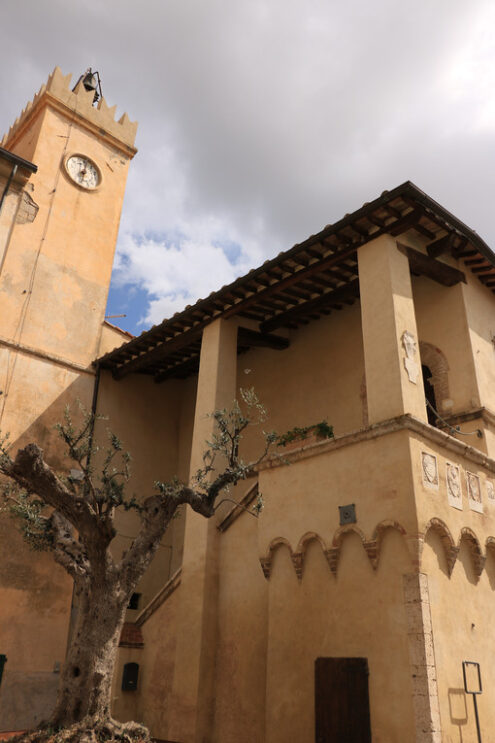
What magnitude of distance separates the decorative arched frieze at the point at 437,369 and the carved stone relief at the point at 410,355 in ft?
4.99

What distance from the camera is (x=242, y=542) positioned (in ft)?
34.4

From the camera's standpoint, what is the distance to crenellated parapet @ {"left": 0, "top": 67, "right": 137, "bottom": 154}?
1666 cm

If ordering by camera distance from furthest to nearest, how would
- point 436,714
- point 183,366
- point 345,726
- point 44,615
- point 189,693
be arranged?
point 183,366
point 44,615
point 189,693
point 345,726
point 436,714

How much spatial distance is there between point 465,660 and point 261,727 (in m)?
3.31

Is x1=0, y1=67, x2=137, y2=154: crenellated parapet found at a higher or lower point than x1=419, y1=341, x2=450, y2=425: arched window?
higher

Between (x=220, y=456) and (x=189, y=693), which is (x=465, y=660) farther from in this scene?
(x=220, y=456)

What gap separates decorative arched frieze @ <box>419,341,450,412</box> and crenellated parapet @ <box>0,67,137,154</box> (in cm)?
1172

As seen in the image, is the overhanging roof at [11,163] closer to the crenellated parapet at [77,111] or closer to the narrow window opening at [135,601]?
the crenellated parapet at [77,111]

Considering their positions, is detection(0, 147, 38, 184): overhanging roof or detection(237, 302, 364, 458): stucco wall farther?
→ detection(0, 147, 38, 184): overhanging roof

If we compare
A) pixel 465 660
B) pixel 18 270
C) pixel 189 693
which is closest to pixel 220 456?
Answer: pixel 189 693

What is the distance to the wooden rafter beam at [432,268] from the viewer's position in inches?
396

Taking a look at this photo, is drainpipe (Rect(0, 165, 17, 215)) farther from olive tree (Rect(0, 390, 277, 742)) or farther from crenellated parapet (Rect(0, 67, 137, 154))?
olive tree (Rect(0, 390, 277, 742))

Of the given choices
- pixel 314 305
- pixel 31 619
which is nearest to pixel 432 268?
pixel 314 305

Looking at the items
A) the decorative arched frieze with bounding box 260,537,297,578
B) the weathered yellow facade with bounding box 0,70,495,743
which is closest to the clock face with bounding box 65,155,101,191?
the weathered yellow facade with bounding box 0,70,495,743
